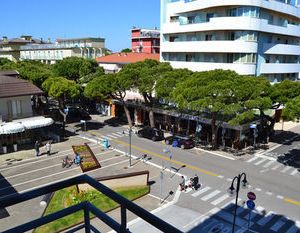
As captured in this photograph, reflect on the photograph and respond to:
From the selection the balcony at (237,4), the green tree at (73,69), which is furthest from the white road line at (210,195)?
the green tree at (73,69)

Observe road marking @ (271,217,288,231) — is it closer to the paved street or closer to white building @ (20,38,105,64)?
the paved street

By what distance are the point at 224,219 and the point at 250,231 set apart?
6.24 feet

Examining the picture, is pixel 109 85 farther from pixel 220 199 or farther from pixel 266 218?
pixel 266 218

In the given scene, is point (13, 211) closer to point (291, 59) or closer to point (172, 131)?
point (172, 131)

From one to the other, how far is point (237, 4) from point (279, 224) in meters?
28.7

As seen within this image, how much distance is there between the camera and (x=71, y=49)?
82.6 metres

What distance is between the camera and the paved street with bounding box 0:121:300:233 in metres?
20.0

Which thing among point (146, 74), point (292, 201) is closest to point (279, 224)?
point (292, 201)

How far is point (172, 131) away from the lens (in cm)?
4144

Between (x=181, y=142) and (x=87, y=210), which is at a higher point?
(x=87, y=210)

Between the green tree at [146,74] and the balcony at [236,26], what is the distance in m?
7.98

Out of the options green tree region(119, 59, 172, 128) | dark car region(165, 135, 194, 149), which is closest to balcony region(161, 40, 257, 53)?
green tree region(119, 59, 172, 128)

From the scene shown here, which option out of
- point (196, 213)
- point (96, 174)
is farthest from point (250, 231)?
point (96, 174)

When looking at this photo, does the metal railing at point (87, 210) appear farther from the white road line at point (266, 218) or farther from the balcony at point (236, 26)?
the balcony at point (236, 26)
